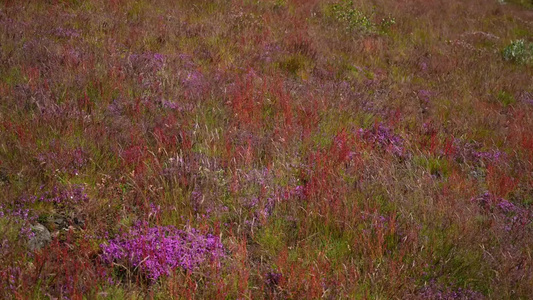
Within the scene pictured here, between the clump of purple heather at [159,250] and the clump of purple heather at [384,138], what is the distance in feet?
8.91

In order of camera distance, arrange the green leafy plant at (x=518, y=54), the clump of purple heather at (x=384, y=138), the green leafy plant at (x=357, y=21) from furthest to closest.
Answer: the green leafy plant at (x=518, y=54)
the green leafy plant at (x=357, y=21)
the clump of purple heather at (x=384, y=138)

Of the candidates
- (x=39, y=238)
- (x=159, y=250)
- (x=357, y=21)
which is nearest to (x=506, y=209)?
(x=159, y=250)

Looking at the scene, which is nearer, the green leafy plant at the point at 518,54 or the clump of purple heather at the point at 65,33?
the clump of purple heather at the point at 65,33

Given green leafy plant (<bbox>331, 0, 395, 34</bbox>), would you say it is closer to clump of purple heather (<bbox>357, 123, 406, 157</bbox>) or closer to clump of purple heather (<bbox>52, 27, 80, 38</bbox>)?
clump of purple heather (<bbox>357, 123, 406, 157</bbox>)

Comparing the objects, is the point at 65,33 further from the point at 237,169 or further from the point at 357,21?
the point at 357,21

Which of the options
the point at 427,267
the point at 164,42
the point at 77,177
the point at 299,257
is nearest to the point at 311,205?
the point at 299,257

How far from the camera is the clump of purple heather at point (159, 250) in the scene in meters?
2.89

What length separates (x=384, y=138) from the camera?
5.39 m

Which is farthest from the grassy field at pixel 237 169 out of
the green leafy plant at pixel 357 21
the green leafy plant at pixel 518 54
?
the green leafy plant at pixel 518 54

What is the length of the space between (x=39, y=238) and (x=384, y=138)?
3952 mm

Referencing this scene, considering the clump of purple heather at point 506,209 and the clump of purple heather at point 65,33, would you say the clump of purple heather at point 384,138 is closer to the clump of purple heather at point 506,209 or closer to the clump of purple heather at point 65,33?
the clump of purple heather at point 506,209

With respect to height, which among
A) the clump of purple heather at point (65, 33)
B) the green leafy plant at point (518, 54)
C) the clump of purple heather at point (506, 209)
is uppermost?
the clump of purple heather at point (65, 33)

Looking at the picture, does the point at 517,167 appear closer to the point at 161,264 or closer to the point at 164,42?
the point at 161,264

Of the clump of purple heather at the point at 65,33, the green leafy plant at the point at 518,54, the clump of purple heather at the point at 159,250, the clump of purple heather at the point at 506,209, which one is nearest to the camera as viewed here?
the clump of purple heather at the point at 159,250
